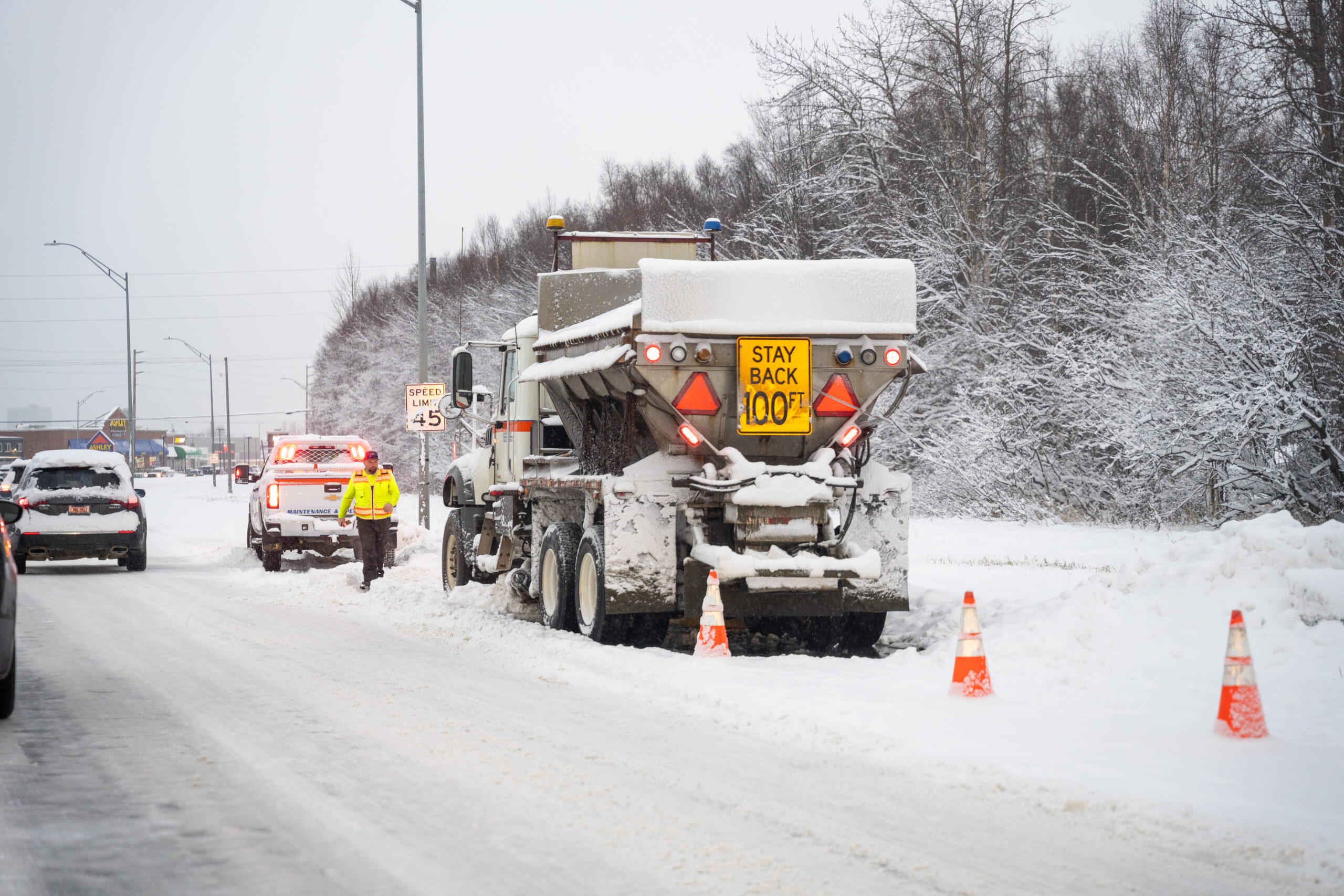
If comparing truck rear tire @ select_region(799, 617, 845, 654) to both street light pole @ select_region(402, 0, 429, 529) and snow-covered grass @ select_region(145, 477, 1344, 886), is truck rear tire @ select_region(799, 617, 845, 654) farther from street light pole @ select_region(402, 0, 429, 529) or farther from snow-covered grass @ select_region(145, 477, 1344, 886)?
street light pole @ select_region(402, 0, 429, 529)

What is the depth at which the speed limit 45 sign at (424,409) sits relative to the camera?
21.4 m

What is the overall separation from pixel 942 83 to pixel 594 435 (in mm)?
20850

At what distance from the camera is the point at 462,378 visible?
45.3 ft

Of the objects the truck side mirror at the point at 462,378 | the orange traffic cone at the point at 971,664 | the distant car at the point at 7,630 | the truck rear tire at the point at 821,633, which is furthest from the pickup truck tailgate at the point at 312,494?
the orange traffic cone at the point at 971,664

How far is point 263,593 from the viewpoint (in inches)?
609


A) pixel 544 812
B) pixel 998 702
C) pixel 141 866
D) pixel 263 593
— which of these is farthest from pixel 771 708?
pixel 263 593

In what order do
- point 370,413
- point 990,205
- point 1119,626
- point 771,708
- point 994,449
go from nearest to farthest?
point 771,708 < point 1119,626 < point 994,449 < point 990,205 < point 370,413

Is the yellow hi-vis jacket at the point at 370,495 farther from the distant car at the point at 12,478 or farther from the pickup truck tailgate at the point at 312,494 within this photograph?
the distant car at the point at 12,478

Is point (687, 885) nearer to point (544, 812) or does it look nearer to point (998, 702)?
point (544, 812)

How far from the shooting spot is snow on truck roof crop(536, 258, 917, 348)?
30.6 ft

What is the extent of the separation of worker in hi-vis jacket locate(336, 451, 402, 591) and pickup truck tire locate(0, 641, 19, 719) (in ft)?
26.5

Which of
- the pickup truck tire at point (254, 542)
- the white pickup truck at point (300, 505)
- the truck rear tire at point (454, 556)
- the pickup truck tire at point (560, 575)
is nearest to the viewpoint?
the pickup truck tire at point (560, 575)

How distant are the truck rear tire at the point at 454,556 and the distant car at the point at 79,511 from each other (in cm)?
540

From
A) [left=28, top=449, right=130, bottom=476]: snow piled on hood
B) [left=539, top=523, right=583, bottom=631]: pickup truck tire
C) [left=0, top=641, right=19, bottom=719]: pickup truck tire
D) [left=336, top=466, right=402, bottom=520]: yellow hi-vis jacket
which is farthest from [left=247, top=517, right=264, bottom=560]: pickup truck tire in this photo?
[left=0, top=641, right=19, bottom=719]: pickup truck tire
